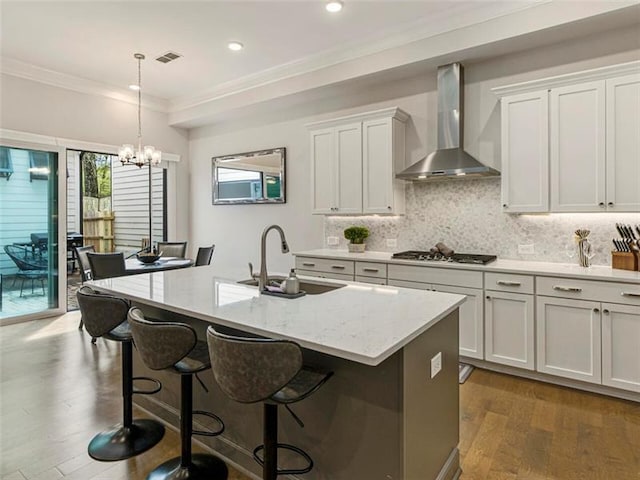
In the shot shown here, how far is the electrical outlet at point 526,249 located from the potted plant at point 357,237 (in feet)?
5.31

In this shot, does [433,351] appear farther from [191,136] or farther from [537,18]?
[191,136]

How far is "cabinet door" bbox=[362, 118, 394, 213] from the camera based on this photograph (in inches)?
163

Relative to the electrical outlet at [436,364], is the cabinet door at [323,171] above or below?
above

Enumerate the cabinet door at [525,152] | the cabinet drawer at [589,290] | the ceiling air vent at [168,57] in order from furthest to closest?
the ceiling air vent at [168,57]
the cabinet door at [525,152]
the cabinet drawer at [589,290]

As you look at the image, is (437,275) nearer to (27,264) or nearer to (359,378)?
(359,378)

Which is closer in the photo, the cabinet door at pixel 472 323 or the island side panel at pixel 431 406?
the island side panel at pixel 431 406

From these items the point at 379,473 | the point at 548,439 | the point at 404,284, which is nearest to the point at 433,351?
the point at 379,473

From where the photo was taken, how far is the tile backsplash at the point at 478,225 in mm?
3369

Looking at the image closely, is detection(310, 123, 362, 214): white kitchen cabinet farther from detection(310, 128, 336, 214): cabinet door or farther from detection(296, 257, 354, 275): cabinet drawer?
detection(296, 257, 354, 275): cabinet drawer

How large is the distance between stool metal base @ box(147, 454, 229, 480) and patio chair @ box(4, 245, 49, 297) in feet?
14.0

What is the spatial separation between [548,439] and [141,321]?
2.47m

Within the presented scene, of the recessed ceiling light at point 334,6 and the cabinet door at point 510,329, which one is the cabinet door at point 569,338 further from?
the recessed ceiling light at point 334,6

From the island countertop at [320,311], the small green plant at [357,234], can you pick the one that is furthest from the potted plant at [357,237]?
the island countertop at [320,311]

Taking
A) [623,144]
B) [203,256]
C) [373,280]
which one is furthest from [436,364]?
[203,256]
